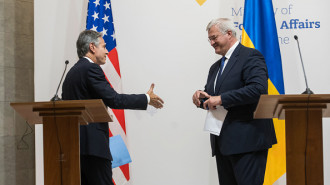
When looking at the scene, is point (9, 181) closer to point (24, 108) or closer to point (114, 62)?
point (114, 62)

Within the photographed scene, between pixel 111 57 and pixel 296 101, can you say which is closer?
pixel 296 101

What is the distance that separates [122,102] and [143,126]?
148 cm

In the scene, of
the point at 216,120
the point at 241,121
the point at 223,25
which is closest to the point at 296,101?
the point at 241,121

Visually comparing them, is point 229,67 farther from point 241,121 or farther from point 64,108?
point 64,108

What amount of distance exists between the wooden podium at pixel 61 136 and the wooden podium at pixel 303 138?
1.11m

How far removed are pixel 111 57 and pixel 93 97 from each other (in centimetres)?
133

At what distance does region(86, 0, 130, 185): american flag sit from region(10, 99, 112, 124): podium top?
Answer: 1.63 metres

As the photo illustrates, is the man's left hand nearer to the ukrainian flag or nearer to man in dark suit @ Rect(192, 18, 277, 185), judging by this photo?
man in dark suit @ Rect(192, 18, 277, 185)

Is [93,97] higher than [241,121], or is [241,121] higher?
[93,97]

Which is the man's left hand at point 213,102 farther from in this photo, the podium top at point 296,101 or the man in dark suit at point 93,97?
the podium top at point 296,101

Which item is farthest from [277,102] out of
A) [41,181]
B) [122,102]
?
[41,181]

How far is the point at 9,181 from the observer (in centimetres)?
472

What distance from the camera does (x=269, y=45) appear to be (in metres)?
4.18

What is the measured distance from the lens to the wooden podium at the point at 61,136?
254cm
